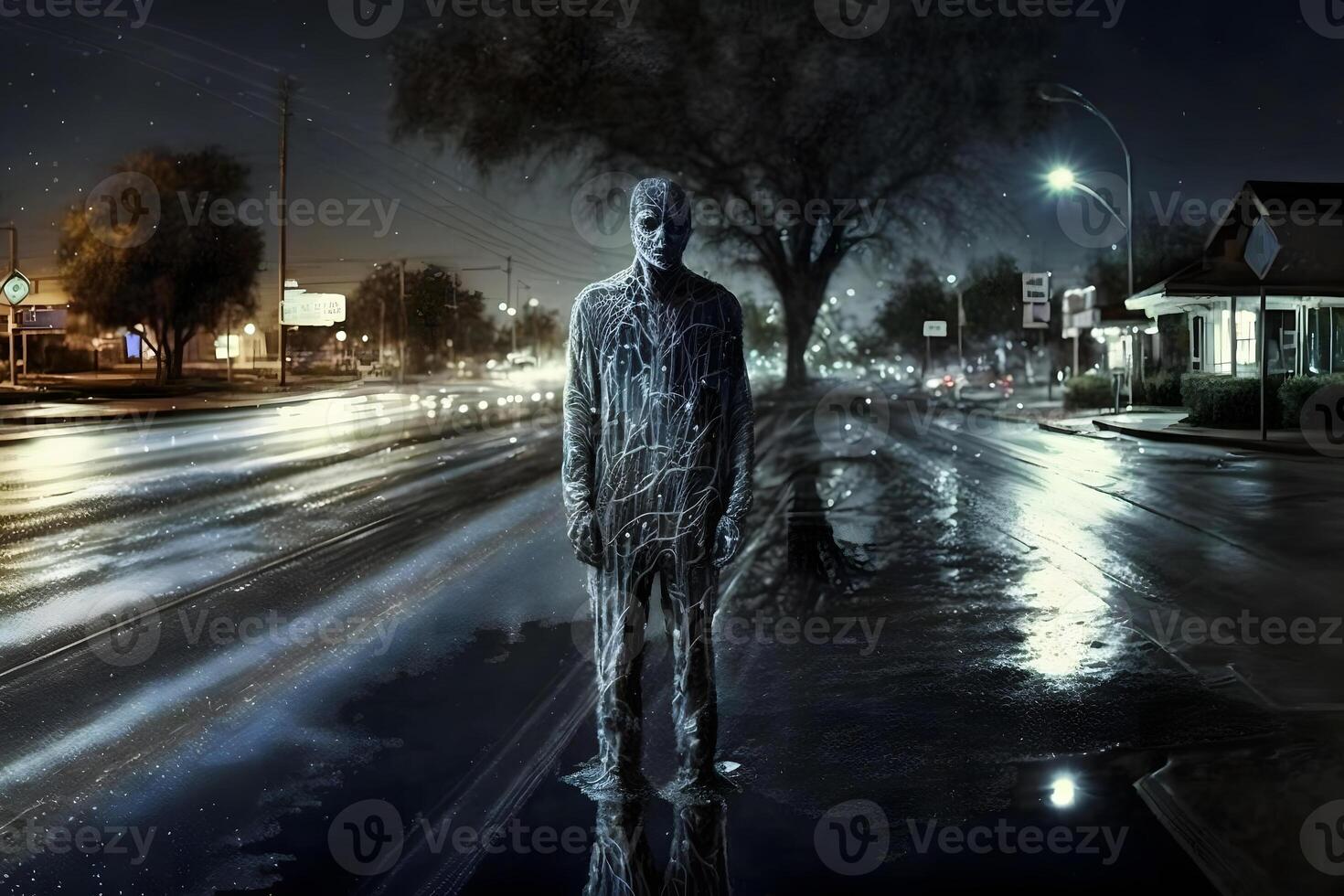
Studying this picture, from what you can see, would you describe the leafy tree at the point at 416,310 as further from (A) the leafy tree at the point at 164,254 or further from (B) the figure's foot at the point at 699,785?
(B) the figure's foot at the point at 699,785

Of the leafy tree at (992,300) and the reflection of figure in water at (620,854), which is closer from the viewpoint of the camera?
the reflection of figure in water at (620,854)

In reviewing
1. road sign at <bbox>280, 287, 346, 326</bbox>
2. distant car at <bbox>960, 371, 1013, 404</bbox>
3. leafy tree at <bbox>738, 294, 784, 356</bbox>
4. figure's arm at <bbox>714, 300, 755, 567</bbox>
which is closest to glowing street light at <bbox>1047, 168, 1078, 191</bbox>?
distant car at <bbox>960, 371, 1013, 404</bbox>

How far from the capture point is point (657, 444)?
447cm

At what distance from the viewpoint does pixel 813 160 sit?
49000 millimetres

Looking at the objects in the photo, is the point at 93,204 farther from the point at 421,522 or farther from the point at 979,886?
the point at 979,886

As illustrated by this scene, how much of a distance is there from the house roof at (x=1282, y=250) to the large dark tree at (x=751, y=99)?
7.61m

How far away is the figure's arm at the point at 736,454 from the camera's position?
4.55m

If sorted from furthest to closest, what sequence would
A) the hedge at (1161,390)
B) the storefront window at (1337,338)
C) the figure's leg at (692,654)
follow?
the hedge at (1161,390), the storefront window at (1337,338), the figure's leg at (692,654)

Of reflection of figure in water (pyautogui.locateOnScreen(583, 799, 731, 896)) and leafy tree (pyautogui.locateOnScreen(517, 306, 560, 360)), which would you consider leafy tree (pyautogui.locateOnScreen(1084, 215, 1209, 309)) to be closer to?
reflection of figure in water (pyautogui.locateOnScreen(583, 799, 731, 896))

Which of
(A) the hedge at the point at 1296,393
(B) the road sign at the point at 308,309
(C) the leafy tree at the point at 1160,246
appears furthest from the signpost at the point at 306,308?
(C) the leafy tree at the point at 1160,246

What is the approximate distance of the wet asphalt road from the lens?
4.21m

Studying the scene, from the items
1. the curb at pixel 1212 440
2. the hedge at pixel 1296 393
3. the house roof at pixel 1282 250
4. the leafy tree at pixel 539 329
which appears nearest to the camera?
the curb at pixel 1212 440

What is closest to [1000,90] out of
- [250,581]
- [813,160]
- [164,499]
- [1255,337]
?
[813,160]

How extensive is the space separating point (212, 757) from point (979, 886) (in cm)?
315
